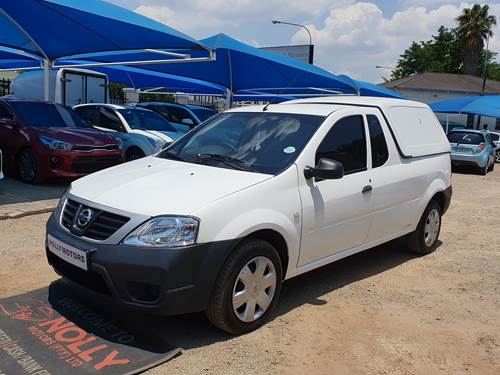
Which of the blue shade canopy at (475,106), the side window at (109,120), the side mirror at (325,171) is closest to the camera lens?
the side mirror at (325,171)

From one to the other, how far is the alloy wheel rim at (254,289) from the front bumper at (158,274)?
278 millimetres

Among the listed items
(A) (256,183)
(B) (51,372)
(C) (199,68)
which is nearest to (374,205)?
(A) (256,183)

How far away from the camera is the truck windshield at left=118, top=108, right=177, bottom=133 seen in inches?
453

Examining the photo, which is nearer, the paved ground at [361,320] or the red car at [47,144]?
the paved ground at [361,320]

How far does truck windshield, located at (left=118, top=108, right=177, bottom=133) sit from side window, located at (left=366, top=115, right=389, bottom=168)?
24.0 ft

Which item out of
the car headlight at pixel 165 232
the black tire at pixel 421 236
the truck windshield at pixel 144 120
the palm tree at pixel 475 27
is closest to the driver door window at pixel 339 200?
the car headlight at pixel 165 232

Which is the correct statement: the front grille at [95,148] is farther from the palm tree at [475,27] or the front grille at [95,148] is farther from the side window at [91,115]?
the palm tree at [475,27]

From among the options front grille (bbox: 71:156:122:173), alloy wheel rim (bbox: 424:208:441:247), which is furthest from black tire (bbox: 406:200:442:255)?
front grille (bbox: 71:156:122:173)

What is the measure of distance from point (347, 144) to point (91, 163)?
586 centimetres

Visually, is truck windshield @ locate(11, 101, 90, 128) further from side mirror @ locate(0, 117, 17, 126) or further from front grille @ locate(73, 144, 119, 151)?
front grille @ locate(73, 144, 119, 151)

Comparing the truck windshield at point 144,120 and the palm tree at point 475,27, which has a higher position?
the palm tree at point 475,27

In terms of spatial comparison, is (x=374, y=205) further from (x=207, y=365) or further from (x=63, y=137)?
(x=63, y=137)

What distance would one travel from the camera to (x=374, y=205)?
4.91 metres

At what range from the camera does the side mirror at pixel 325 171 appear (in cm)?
405
